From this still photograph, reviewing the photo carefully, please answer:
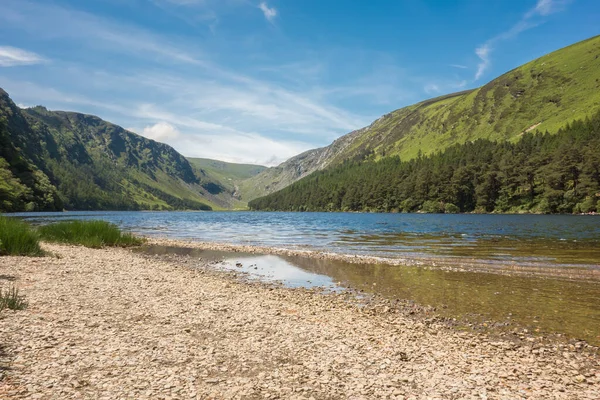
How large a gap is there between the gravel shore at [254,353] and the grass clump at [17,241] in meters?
11.7

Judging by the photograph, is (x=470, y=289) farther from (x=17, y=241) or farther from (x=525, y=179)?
A: (x=525, y=179)

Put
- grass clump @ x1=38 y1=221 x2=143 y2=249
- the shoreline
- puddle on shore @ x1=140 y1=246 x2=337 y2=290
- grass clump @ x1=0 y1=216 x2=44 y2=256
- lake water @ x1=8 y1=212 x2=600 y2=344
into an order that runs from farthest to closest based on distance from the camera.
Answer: grass clump @ x1=38 y1=221 x2=143 y2=249, grass clump @ x1=0 y1=216 x2=44 y2=256, the shoreline, puddle on shore @ x1=140 y1=246 x2=337 y2=290, lake water @ x1=8 y1=212 x2=600 y2=344

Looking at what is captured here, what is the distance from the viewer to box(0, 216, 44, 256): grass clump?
1037 inches

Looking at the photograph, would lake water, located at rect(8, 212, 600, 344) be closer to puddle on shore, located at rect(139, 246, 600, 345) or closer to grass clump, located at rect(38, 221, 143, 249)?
puddle on shore, located at rect(139, 246, 600, 345)

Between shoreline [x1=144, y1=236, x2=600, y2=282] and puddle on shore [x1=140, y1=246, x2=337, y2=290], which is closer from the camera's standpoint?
puddle on shore [x1=140, y1=246, x2=337, y2=290]

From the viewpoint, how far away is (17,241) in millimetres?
26938

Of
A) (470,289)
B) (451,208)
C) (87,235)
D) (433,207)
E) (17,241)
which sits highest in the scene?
(433,207)

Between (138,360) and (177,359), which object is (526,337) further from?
(138,360)

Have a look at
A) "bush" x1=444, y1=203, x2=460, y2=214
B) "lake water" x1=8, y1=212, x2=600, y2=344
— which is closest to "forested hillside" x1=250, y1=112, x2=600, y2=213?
"bush" x1=444, y1=203, x2=460, y2=214

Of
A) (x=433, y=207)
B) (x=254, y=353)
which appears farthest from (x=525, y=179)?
(x=254, y=353)

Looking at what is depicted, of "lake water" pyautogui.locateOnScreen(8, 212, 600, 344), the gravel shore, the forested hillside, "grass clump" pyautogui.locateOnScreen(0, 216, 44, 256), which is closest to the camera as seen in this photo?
the gravel shore

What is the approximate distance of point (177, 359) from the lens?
9742 millimetres

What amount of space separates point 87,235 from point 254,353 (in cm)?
3706

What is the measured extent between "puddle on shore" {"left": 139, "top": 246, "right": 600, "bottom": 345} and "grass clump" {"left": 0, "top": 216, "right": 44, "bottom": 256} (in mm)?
14088
